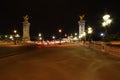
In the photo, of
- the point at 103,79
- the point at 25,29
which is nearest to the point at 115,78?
the point at 103,79

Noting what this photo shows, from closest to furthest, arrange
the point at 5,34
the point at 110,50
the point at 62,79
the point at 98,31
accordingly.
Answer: the point at 62,79 → the point at 110,50 → the point at 98,31 → the point at 5,34

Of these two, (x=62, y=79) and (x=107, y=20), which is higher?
(x=107, y=20)


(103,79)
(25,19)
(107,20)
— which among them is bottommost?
(103,79)

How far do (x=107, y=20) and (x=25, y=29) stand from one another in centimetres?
8680

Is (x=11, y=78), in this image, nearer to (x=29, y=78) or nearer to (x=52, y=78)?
(x=29, y=78)

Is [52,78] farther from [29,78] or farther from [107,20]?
[107,20]

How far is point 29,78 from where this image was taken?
470 inches

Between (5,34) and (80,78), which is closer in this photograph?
(80,78)

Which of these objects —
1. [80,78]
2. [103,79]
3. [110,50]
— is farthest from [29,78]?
[110,50]

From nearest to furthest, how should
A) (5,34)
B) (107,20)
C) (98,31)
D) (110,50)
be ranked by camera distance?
(110,50), (107,20), (98,31), (5,34)

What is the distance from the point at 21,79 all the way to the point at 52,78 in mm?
1491

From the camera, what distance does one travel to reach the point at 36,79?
11617 mm

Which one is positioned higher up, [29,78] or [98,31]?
[98,31]

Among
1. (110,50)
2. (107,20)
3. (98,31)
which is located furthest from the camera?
(98,31)
